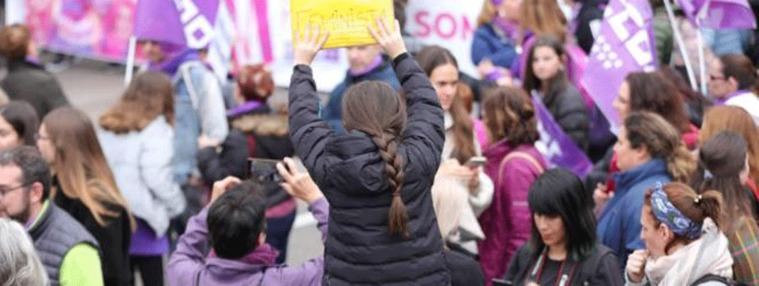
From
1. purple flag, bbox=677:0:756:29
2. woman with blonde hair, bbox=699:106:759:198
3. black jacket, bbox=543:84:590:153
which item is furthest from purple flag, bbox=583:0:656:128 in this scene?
woman with blonde hair, bbox=699:106:759:198

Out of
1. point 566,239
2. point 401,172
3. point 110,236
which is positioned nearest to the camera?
point 401,172

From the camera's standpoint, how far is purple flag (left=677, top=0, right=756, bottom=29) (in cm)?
812

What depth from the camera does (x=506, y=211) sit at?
23.4 ft

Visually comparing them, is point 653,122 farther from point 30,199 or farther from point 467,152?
point 30,199

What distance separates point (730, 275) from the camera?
16.8 feet

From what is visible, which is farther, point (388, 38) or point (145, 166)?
point (145, 166)

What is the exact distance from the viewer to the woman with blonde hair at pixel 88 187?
22.6 ft

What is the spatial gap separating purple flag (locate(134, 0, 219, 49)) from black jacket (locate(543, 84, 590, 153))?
81.2 inches

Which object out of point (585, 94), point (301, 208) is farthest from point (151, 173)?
point (301, 208)

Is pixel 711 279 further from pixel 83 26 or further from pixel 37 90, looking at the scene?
pixel 83 26

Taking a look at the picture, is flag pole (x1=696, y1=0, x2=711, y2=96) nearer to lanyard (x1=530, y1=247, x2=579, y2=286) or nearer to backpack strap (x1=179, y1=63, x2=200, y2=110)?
lanyard (x1=530, y1=247, x2=579, y2=286)

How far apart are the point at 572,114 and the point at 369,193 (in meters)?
4.00

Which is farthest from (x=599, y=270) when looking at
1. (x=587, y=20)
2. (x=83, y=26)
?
(x=83, y=26)

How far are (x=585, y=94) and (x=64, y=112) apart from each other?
3.51 meters
